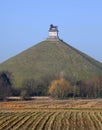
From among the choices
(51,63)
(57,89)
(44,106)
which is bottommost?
(44,106)

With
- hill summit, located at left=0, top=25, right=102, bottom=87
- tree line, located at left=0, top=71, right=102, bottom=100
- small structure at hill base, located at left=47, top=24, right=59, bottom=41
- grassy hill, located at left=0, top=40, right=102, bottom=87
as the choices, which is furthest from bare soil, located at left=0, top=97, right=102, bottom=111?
small structure at hill base, located at left=47, top=24, right=59, bottom=41

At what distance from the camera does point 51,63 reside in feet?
533

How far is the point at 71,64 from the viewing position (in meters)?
160

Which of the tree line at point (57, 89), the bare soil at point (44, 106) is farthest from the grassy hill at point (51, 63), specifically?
the bare soil at point (44, 106)

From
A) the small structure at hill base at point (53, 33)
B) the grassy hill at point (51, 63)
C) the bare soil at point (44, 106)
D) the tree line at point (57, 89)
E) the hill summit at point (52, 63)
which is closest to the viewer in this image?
the bare soil at point (44, 106)

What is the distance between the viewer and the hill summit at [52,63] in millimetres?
150125

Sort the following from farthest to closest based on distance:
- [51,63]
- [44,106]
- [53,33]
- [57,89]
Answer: [53,33], [51,63], [57,89], [44,106]

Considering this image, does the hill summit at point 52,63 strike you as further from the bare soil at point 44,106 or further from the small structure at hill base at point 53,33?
the bare soil at point 44,106

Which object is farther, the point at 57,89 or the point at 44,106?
the point at 57,89

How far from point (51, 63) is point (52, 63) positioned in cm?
34

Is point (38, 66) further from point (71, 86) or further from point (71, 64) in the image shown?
point (71, 86)

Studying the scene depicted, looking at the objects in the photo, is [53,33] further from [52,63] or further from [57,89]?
[57,89]

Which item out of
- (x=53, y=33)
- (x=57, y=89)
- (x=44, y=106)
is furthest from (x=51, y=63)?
(x=44, y=106)

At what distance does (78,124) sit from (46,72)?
390ft
